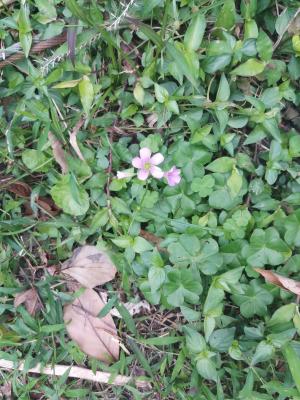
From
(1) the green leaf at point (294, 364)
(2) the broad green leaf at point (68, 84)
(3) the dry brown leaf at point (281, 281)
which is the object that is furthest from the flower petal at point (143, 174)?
(1) the green leaf at point (294, 364)

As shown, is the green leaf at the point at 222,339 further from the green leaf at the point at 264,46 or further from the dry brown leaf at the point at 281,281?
the green leaf at the point at 264,46

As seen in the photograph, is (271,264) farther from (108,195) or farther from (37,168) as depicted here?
(37,168)

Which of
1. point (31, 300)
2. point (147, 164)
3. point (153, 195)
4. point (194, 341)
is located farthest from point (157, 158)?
point (31, 300)

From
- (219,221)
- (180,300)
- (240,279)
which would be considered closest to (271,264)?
(240,279)

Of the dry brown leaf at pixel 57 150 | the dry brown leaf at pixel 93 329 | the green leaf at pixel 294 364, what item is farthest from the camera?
the dry brown leaf at pixel 93 329

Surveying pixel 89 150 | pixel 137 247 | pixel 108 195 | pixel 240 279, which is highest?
pixel 89 150
